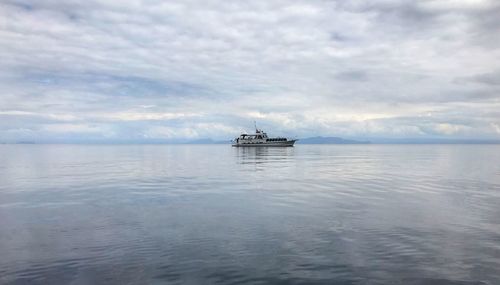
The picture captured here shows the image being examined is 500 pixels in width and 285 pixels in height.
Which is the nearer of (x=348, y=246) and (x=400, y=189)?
(x=348, y=246)

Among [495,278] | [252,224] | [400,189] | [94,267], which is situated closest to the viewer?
[495,278]

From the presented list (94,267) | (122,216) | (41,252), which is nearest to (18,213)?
(122,216)

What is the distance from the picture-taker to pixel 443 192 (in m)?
40.7

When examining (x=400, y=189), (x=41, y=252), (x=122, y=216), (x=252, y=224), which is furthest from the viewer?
(x=400, y=189)

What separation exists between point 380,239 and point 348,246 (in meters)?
2.75

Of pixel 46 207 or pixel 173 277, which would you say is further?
pixel 46 207

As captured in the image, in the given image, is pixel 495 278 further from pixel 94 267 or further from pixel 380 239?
pixel 94 267

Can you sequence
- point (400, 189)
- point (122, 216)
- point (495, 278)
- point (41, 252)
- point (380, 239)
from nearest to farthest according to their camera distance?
point (495, 278), point (41, 252), point (380, 239), point (122, 216), point (400, 189)

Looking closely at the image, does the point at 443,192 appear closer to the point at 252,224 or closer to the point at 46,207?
the point at 252,224

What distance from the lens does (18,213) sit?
28688 millimetres

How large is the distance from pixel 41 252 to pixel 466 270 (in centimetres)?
2106

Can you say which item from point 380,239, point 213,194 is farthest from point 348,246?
point 213,194

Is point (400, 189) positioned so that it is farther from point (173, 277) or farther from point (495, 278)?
point (173, 277)

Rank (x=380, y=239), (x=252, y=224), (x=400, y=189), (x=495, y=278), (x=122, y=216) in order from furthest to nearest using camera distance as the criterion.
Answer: (x=400, y=189) → (x=122, y=216) → (x=252, y=224) → (x=380, y=239) → (x=495, y=278)
